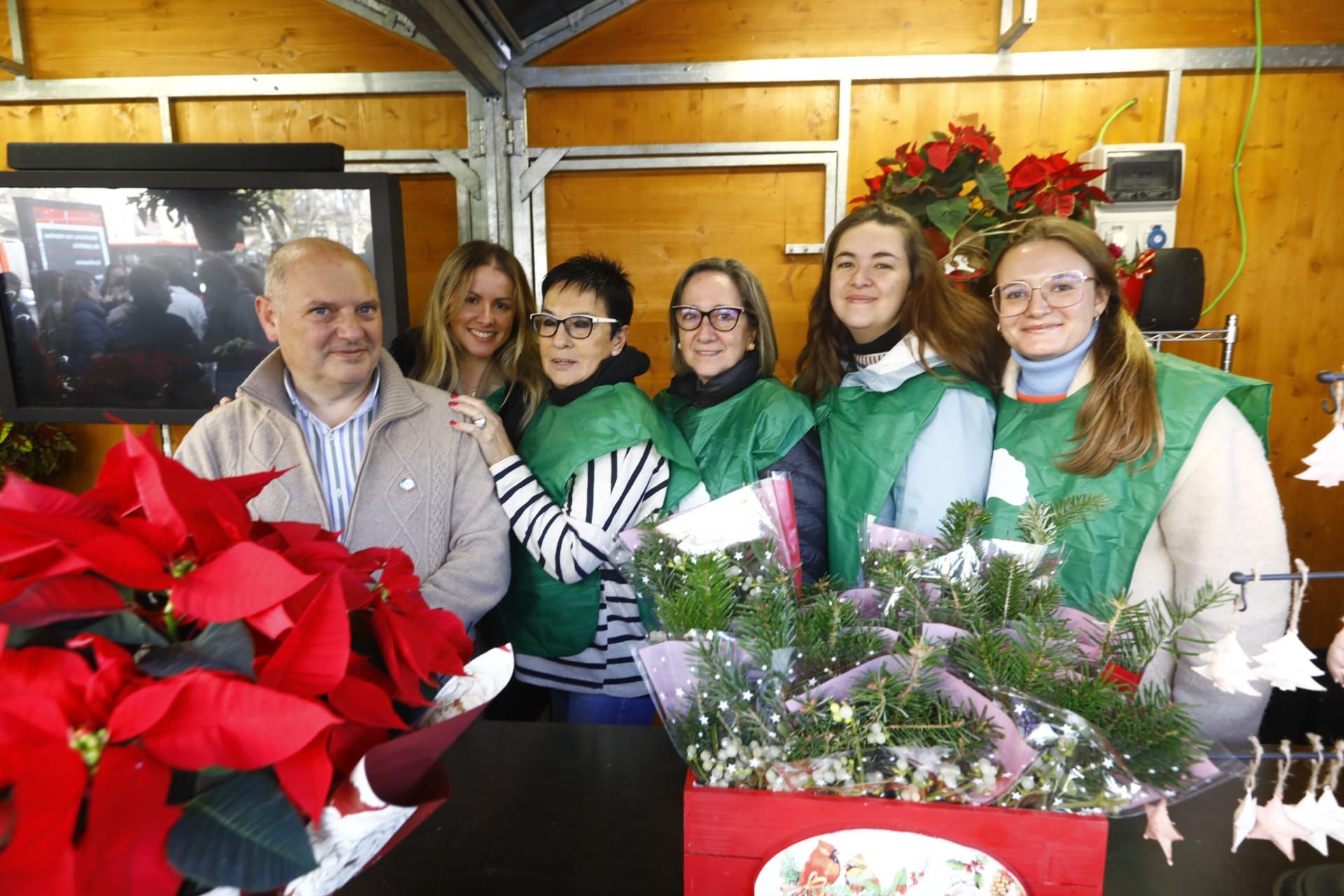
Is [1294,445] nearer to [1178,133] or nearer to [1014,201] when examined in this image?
[1178,133]

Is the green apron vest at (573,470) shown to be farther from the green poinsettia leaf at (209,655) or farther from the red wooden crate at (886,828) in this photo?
the green poinsettia leaf at (209,655)

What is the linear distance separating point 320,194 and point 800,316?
2040 millimetres

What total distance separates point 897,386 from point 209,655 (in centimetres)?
142

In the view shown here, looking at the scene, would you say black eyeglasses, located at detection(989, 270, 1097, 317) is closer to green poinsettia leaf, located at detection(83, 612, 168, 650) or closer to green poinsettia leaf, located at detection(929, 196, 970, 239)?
green poinsettia leaf, located at detection(929, 196, 970, 239)

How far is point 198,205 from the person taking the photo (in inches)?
109

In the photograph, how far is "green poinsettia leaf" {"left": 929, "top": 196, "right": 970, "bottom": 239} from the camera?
210 cm

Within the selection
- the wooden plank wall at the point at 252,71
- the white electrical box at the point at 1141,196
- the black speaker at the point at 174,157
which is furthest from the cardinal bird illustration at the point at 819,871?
the wooden plank wall at the point at 252,71

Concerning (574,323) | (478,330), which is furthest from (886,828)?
(478,330)

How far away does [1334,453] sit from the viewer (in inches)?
22.4

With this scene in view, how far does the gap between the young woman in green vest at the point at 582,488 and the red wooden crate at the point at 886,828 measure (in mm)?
887

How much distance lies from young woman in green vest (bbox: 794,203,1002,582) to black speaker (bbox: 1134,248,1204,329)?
1244 mm

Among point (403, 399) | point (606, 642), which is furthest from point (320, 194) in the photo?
point (606, 642)

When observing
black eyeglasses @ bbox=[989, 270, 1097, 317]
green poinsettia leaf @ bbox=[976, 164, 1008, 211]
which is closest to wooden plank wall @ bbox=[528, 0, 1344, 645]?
green poinsettia leaf @ bbox=[976, 164, 1008, 211]

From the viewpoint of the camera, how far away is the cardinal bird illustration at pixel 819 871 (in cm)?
59
